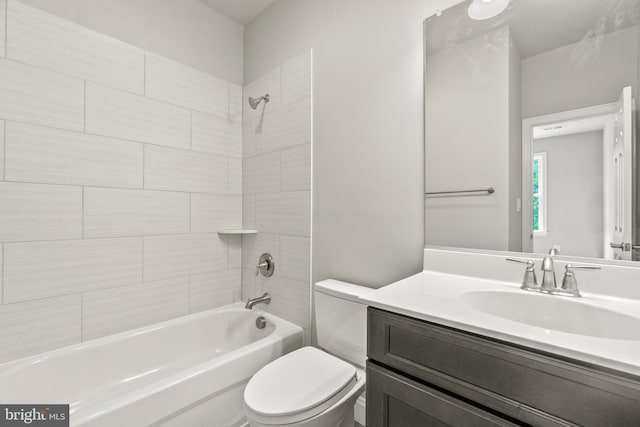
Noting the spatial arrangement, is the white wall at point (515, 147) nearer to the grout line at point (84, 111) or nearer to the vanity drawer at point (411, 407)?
the vanity drawer at point (411, 407)

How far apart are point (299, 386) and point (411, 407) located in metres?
0.54

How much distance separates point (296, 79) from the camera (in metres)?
1.88

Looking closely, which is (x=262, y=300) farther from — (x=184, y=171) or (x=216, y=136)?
(x=216, y=136)

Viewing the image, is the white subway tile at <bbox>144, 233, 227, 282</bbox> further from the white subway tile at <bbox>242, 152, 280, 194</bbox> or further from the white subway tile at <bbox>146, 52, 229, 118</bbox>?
the white subway tile at <bbox>146, 52, 229, 118</bbox>

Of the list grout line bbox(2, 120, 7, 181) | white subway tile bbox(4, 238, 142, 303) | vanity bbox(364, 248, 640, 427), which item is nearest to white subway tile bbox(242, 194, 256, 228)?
white subway tile bbox(4, 238, 142, 303)

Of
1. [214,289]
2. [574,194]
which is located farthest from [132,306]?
[574,194]

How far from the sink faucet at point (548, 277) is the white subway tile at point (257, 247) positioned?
143 centimetres

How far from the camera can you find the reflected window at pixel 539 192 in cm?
108

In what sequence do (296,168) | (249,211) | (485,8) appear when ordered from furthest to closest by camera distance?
(249,211) < (296,168) < (485,8)

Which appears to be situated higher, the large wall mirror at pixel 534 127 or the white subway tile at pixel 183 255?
the large wall mirror at pixel 534 127

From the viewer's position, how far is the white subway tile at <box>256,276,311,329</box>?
182 centimetres

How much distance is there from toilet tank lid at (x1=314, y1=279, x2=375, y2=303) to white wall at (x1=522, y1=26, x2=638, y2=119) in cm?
99

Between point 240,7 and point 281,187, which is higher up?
point 240,7

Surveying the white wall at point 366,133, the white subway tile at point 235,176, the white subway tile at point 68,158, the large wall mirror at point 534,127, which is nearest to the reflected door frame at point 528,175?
the large wall mirror at point 534,127
